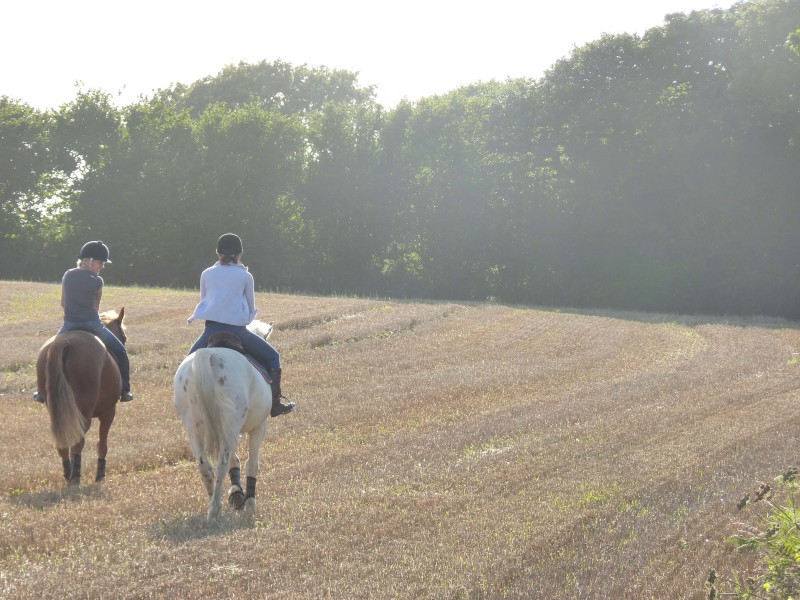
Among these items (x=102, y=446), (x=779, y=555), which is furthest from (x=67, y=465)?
(x=779, y=555)

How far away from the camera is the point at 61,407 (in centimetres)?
1052

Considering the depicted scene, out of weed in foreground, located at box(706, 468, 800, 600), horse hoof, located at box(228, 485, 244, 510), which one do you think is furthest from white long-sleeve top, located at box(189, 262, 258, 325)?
weed in foreground, located at box(706, 468, 800, 600)

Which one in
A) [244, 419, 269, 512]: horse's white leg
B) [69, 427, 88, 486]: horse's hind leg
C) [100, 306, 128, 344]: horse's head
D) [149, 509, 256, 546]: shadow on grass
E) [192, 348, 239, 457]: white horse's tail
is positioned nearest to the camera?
[149, 509, 256, 546]: shadow on grass

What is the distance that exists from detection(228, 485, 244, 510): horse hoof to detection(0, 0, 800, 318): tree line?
3411cm

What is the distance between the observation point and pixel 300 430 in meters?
13.8

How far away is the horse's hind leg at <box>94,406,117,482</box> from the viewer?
11.1 meters

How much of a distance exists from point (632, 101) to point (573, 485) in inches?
1334

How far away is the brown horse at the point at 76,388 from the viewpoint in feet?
34.5

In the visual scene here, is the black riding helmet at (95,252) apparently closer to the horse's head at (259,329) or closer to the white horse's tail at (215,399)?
the horse's head at (259,329)

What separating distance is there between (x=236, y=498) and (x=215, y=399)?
90 cm

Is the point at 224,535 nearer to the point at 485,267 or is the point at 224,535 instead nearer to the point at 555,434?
the point at 555,434

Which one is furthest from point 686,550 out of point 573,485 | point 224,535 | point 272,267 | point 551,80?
point 272,267

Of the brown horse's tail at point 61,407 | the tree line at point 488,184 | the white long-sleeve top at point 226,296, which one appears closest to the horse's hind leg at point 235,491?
the white long-sleeve top at point 226,296

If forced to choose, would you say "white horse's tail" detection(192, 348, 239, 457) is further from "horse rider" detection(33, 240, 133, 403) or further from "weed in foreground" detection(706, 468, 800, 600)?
"weed in foreground" detection(706, 468, 800, 600)
